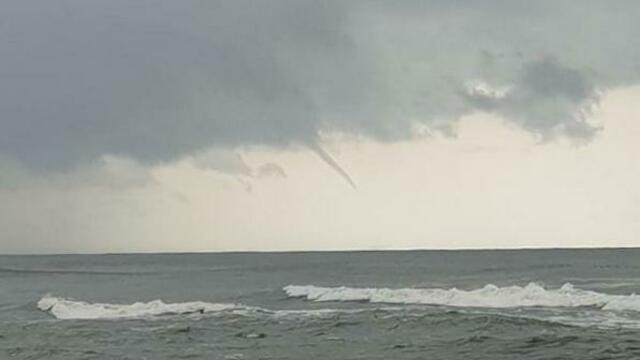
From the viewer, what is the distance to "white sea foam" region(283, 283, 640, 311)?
33250 millimetres

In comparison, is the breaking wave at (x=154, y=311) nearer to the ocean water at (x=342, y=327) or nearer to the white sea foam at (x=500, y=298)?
the ocean water at (x=342, y=327)

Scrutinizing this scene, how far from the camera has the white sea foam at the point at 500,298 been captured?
109ft

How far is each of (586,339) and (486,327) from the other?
3.28 metres

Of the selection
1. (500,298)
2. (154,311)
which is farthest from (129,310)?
(500,298)

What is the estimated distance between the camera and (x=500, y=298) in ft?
121

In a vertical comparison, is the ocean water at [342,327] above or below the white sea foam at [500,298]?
below

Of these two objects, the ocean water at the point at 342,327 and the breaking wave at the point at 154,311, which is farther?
the breaking wave at the point at 154,311

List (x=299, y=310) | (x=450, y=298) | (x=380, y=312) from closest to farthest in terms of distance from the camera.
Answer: (x=380, y=312) → (x=299, y=310) → (x=450, y=298)

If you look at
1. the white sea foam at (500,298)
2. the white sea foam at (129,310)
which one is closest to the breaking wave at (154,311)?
the white sea foam at (129,310)

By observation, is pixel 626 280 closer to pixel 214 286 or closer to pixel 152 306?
pixel 214 286

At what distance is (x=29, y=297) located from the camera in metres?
48.1

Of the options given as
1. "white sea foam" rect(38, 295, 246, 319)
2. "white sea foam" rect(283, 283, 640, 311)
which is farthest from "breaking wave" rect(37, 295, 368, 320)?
"white sea foam" rect(283, 283, 640, 311)

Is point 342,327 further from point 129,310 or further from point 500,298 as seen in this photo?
point 500,298

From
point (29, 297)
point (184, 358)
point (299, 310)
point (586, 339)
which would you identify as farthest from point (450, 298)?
point (29, 297)
